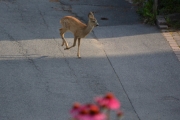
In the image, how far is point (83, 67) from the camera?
9.94 m

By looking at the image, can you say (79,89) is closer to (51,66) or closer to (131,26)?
(51,66)

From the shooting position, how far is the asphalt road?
8227 mm

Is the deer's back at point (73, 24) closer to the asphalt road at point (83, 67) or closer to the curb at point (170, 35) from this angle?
the asphalt road at point (83, 67)

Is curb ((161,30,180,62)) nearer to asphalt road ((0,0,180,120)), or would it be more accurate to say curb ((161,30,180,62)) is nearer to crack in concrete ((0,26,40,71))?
asphalt road ((0,0,180,120))

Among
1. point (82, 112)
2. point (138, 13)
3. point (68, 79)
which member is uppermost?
point (82, 112)

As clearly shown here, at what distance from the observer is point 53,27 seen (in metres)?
12.5

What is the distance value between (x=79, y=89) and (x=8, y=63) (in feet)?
6.43

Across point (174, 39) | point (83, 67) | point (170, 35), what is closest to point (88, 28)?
point (83, 67)

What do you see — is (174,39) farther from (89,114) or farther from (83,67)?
(89,114)

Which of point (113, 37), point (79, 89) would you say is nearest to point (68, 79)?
point (79, 89)

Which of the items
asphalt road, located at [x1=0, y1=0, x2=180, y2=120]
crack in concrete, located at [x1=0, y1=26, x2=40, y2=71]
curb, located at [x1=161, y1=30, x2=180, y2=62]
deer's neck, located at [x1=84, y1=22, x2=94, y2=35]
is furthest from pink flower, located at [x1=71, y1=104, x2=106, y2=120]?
curb, located at [x1=161, y1=30, x2=180, y2=62]

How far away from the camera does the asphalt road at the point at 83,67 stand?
8.23 meters

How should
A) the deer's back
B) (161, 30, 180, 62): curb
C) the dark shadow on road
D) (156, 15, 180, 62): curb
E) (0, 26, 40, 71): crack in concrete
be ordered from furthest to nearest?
(156, 15, 180, 62): curb → (161, 30, 180, 62): curb → the deer's back → (0, 26, 40, 71): crack in concrete → the dark shadow on road

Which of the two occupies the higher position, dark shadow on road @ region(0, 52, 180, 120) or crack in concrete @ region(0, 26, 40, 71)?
dark shadow on road @ region(0, 52, 180, 120)
